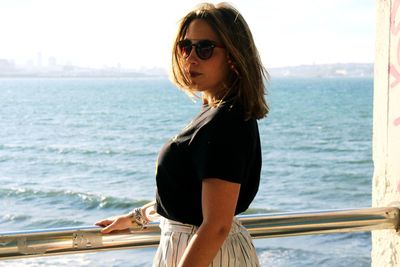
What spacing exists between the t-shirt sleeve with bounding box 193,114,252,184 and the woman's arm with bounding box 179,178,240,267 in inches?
0.9

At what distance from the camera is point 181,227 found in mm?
1949

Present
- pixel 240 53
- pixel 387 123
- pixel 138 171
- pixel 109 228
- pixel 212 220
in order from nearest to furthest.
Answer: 1. pixel 212 220
2. pixel 240 53
3. pixel 109 228
4. pixel 387 123
5. pixel 138 171

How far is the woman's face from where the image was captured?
6.27ft

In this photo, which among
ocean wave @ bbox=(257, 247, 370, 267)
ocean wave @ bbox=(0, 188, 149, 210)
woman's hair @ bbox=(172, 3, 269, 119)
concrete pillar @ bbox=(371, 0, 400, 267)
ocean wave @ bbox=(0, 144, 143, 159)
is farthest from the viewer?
ocean wave @ bbox=(0, 144, 143, 159)

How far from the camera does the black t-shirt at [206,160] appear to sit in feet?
5.82

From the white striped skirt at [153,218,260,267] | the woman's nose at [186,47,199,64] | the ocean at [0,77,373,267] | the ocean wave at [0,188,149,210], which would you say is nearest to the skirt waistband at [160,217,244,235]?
the white striped skirt at [153,218,260,267]

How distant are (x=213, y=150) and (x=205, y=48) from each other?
30cm

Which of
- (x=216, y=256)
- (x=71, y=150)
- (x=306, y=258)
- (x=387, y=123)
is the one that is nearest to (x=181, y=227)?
(x=216, y=256)

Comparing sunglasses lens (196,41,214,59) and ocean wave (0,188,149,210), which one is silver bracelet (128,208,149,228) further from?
ocean wave (0,188,149,210)

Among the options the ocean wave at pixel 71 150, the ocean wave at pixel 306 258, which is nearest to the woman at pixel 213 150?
the ocean wave at pixel 306 258

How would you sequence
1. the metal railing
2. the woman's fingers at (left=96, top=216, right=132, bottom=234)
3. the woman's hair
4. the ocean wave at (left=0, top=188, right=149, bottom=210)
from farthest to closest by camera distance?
1. the ocean wave at (left=0, top=188, right=149, bottom=210)
2. the woman's fingers at (left=96, top=216, right=132, bottom=234)
3. the metal railing
4. the woman's hair

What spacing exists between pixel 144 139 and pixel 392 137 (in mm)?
37670

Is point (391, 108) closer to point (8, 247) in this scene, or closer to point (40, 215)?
point (8, 247)

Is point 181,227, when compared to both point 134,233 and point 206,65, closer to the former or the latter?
point 134,233
